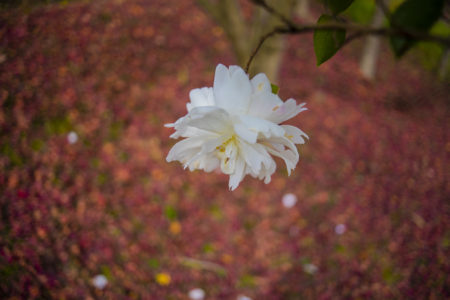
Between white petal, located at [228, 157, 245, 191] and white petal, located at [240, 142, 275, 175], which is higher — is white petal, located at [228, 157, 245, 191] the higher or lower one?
the lower one

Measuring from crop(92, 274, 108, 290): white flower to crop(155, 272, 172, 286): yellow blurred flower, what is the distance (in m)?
0.43

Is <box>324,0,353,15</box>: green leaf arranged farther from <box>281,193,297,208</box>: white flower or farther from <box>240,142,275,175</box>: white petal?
<box>281,193,297,208</box>: white flower

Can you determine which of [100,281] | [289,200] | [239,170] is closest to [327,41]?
[239,170]

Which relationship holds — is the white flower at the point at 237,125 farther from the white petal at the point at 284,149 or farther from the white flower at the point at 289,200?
the white flower at the point at 289,200

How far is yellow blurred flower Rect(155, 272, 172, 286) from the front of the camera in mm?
2648

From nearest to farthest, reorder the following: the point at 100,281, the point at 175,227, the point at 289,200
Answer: the point at 100,281, the point at 175,227, the point at 289,200

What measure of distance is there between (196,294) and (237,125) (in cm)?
246

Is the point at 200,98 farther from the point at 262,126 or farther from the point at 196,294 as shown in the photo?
the point at 196,294

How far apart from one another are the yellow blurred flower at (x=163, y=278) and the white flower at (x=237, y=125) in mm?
2313

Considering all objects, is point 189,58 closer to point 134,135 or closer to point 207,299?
point 134,135

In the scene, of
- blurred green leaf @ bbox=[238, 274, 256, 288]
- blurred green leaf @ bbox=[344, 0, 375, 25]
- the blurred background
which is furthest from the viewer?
blurred green leaf @ bbox=[344, 0, 375, 25]

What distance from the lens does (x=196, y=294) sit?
264cm

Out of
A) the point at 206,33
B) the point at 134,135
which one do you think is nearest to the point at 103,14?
the point at 206,33

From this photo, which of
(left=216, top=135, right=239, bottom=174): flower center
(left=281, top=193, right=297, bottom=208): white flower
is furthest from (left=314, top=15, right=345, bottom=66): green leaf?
(left=281, top=193, right=297, bottom=208): white flower
